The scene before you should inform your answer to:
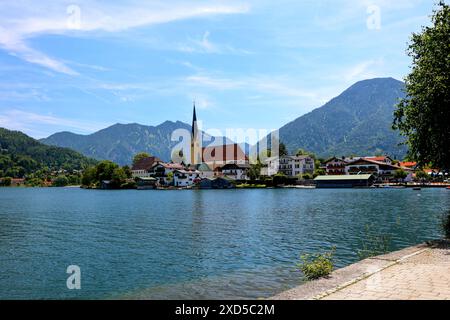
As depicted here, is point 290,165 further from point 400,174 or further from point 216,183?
point 400,174

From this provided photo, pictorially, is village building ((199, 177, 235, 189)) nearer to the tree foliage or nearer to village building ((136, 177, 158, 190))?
village building ((136, 177, 158, 190))

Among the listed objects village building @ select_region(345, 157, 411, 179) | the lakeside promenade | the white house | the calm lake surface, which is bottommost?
the calm lake surface

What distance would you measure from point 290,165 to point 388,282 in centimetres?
17180

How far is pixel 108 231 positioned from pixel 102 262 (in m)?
14.5

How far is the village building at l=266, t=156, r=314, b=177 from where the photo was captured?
17938 cm

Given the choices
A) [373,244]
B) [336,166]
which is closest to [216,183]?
[336,166]

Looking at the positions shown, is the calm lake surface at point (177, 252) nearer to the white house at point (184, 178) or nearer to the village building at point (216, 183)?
the village building at point (216, 183)

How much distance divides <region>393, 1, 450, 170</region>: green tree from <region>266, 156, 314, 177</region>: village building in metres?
151

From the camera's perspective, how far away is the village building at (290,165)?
17938cm

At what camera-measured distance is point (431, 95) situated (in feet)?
74.6

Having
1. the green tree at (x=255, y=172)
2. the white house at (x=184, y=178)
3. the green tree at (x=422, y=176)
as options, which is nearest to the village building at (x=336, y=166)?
the green tree at (x=422, y=176)

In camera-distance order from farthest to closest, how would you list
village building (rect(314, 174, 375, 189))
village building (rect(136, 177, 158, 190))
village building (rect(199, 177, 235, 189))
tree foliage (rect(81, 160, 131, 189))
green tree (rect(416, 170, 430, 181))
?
tree foliage (rect(81, 160, 131, 189)) → village building (rect(136, 177, 158, 190)) → village building (rect(199, 177, 235, 189)) → green tree (rect(416, 170, 430, 181)) → village building (rect(314, 174, 375, 189))

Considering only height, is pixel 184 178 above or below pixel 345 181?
above

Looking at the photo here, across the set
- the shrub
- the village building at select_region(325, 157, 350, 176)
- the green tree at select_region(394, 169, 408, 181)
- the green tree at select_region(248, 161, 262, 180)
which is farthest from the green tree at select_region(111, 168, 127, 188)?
the shrub
